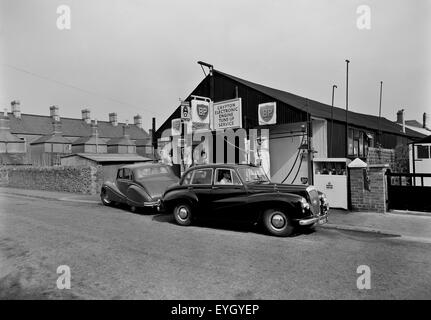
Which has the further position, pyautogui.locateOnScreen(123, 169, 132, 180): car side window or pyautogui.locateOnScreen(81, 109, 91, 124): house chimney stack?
pyautogui.locateOnScreen(81, 109, 91, 124): house chimney stack

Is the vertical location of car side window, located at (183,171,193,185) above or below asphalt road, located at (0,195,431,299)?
above

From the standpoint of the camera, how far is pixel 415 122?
47531 mm

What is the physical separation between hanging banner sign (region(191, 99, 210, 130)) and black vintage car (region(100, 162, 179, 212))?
10.4 ft

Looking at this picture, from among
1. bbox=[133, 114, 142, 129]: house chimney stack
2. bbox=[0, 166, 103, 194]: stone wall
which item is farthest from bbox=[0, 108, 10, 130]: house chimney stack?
bbox=[0, 166, 103, 194]: stone wall

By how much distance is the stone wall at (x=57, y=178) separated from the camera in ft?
59.6

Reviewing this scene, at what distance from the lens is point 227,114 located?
14.6 meters

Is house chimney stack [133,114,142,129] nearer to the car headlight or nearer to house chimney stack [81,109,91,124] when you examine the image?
house chimney stack [81,109,91,124]

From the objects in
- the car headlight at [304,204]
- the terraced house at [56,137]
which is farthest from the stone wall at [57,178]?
the terraced house at [56,137]

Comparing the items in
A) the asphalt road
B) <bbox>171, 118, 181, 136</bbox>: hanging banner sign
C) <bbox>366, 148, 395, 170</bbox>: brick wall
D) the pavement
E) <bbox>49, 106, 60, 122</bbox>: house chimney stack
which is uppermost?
<bbox>49, 106, 60, 122</bbox>: house chimney stack

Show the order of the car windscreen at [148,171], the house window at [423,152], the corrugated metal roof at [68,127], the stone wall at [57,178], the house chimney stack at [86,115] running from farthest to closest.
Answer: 1. the house chimney stack at [86,115]
2. the corrugated metal roof at [68,127]
3. the stone wall at [57,178]
4. the house window at [423,152]
5. the car windscreen at [148,171]

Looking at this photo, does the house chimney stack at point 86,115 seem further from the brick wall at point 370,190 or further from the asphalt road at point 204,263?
the brick wall at point 370,190

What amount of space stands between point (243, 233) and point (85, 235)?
378 cm

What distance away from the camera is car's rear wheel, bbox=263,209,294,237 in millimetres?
6996

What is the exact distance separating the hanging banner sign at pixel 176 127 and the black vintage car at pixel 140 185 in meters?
4.97
